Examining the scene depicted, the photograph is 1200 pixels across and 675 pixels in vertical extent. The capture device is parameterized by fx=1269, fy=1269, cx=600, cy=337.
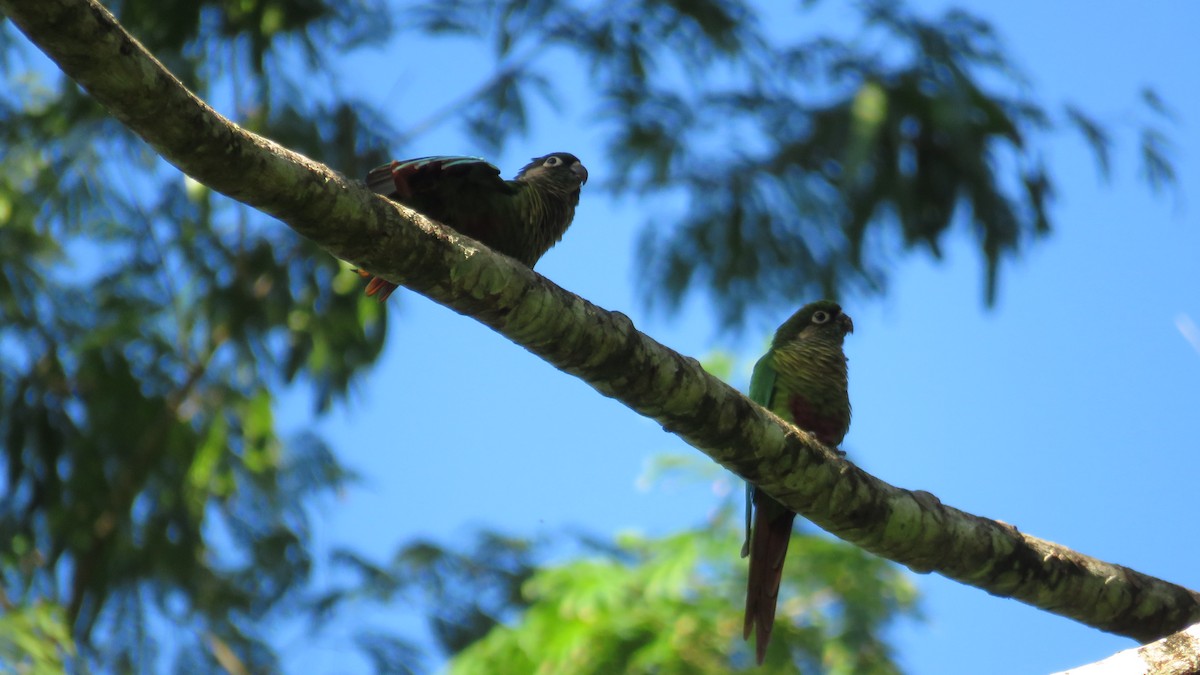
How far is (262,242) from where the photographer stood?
895cm

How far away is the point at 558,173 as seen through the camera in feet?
15.9

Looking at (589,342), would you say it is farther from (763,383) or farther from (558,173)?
(763,383)

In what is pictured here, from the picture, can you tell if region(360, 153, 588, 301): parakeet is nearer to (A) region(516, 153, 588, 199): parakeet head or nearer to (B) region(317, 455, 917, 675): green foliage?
(A) region(516, 153, 588, 199): parakeet head

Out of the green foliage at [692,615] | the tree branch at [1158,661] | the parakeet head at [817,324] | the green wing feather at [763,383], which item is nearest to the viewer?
the tree branch at [1158,661]

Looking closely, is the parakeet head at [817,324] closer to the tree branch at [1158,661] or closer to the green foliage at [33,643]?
the tree branch at [1158,661]

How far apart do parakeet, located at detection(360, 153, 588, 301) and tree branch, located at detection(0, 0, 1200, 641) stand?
0.45 metres

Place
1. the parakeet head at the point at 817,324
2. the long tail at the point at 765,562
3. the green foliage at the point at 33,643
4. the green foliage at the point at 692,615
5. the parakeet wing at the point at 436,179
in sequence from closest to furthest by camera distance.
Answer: the parakeet wing at the point at 436,179
the long tail at the point at 765,562
the parakeet head at the point at 817,324
the green foliage at the point at 33,643
the green foliage at the point at 692,615

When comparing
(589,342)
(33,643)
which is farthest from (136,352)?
(589,342)

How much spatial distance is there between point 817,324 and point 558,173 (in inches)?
56.8

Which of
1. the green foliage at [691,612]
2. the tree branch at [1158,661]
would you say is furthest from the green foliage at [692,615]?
the tree branch at [1158,661]

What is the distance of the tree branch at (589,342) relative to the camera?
2.64 m

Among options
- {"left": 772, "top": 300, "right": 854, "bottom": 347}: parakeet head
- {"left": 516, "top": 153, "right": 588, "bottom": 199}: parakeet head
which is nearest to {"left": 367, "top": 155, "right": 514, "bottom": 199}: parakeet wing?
{"left": 516, "top": 153, "right": 588, "bottom": 199}: parakeet head

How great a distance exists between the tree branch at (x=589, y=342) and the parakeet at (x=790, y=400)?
691 millimetres

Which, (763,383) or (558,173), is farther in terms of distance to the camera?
(763,383)
